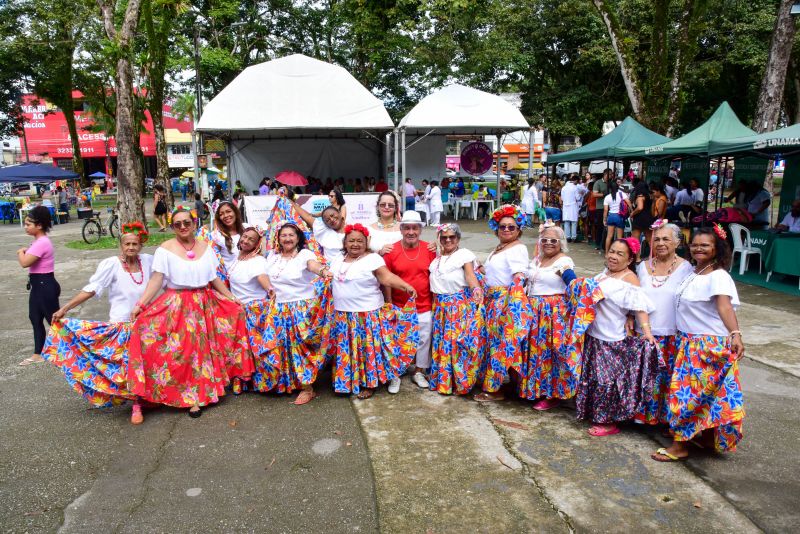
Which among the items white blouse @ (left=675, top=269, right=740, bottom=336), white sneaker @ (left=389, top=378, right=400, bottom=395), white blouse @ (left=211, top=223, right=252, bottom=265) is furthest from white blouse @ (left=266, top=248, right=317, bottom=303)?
white blouse @ (left=675, top=269, right=740, bottom=336)

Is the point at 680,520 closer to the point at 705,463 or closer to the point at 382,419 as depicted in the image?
the point at 705,463

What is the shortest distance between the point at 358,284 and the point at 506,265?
123 centimetres

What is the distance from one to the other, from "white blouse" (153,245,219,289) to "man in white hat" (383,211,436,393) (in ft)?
4.92

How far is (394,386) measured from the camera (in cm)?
519

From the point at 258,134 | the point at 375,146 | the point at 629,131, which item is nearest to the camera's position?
the point at 629,131

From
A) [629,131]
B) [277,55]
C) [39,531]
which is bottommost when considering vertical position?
[39,531]

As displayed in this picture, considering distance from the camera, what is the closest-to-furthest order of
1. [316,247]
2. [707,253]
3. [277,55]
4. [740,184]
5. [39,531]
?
[39,531] → [707,253] → [316,247] → [740,184] → [277,55]

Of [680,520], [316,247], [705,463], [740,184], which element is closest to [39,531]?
[316,247]

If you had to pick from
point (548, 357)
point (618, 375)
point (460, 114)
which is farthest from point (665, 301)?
point (460, 114)

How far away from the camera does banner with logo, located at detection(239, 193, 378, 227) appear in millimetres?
11758

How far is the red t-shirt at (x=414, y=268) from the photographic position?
5.05m

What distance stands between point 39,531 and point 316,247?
9.48 ft

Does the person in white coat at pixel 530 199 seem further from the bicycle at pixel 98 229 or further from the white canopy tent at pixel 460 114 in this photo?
the bicycle at pixel 98 229

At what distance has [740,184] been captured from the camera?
11.8 metres
